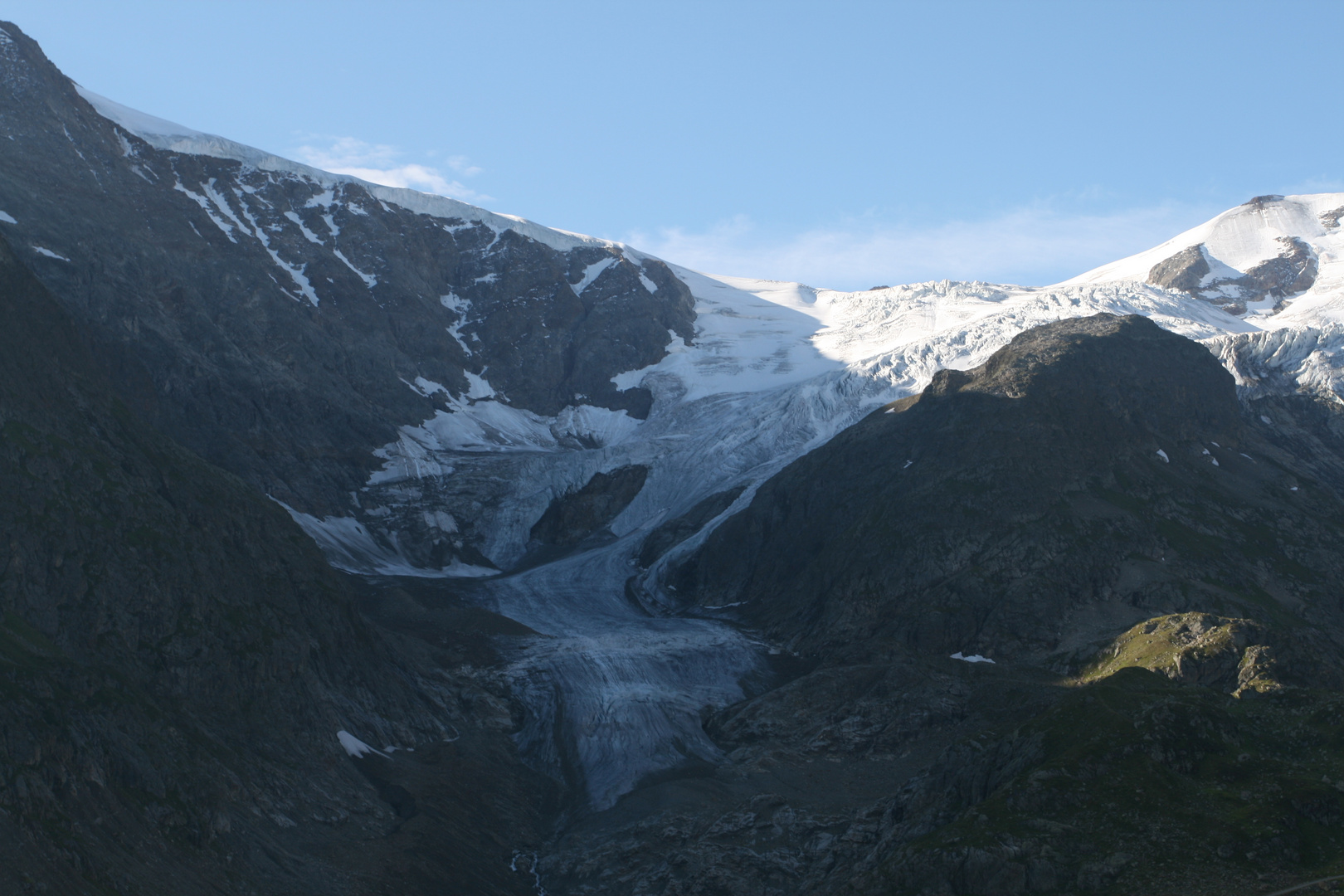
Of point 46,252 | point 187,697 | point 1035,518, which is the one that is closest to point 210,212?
point 46,252

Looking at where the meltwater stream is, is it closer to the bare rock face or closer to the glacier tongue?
the glacier tongue

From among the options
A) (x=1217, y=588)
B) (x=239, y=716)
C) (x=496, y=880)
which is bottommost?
(x=496, y=880)

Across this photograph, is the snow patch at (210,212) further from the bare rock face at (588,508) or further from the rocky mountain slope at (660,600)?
the bare rock face at (588,508)

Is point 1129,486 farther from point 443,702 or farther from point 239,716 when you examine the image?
point 239,716

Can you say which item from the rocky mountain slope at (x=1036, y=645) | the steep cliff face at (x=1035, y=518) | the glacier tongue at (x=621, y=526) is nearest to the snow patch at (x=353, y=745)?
the rocky mountain slope at (x=1036, y=645)

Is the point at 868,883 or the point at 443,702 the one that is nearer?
the point at 868,883

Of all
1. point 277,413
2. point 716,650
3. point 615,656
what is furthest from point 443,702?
point 277,413

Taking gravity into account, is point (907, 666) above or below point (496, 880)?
above
